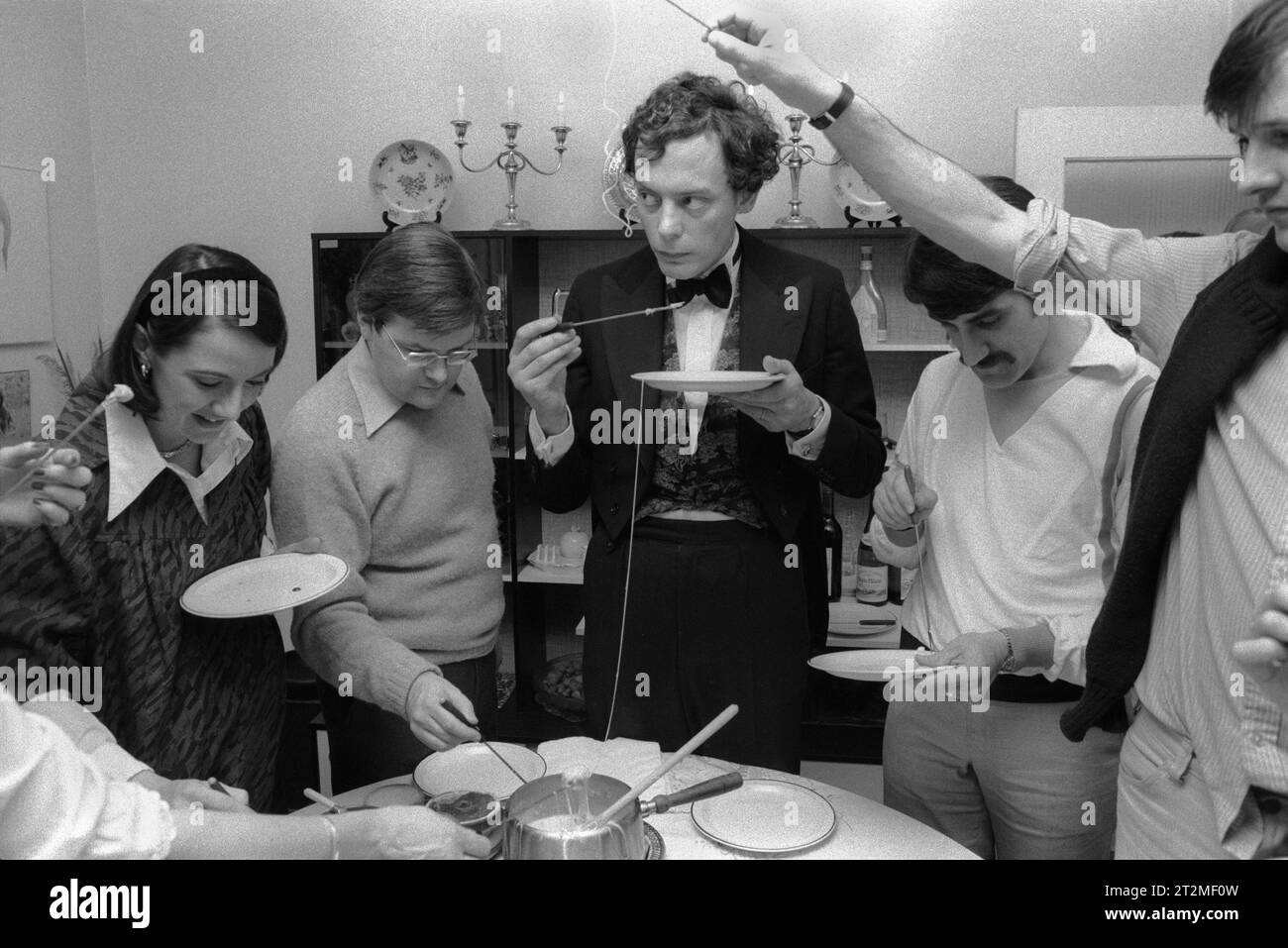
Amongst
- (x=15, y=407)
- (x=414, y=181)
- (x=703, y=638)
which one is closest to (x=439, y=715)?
(x=703, y=638)

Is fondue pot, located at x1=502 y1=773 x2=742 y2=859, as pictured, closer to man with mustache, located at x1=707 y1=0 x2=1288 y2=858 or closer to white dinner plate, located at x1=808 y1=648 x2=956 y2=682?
white dinner plate, located at x1=808 y1=648 x2=956 y2=682

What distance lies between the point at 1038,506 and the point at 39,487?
4.12ft

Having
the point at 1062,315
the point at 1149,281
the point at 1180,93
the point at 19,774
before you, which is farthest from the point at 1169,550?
the point at 1180,93

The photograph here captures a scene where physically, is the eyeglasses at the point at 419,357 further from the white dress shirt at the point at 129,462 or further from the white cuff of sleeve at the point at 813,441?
the white cuff of sleeve at the point at 813,441

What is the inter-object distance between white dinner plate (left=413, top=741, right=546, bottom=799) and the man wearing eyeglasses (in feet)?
0.37

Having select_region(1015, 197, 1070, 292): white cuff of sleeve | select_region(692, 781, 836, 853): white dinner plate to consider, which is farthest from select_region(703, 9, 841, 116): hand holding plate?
select_region(692, 781, 836, 853): white dinner plate

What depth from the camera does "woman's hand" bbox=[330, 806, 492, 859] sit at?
33.5 inches

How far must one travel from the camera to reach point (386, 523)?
1454 millimetres

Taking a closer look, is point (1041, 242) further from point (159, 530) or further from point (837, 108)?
point (159, 530)

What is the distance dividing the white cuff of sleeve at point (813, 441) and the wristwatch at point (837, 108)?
50 cm

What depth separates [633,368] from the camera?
1532 mm

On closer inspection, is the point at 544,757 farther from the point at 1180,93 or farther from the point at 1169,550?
the point at 1180,93
